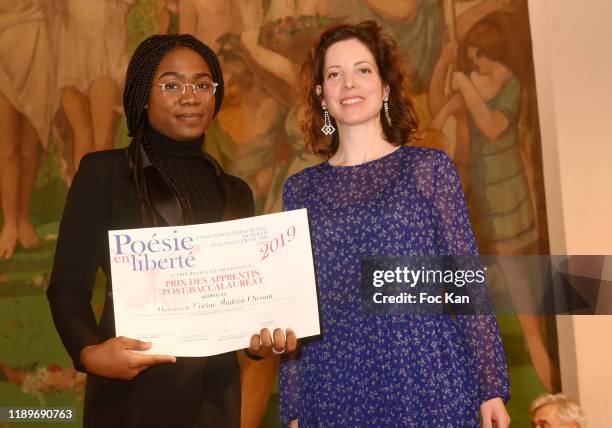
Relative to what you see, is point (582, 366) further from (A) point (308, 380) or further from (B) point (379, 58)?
(B) point (379, 58)

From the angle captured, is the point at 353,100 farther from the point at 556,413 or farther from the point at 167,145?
the point at 556,413

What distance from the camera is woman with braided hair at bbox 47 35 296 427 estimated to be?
1984mm

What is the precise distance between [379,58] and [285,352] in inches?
35.0

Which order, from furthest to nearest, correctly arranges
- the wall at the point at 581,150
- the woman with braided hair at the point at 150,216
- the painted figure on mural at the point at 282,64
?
the painted figure on mural at the point at 282,64 → the wall at the point at 581,150 → the woman with braided hair at the point at 150,216

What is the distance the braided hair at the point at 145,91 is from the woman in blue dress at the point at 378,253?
13.0 inches

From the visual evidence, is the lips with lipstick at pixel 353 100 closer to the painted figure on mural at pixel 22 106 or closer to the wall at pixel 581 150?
the wall at pixel 581 150

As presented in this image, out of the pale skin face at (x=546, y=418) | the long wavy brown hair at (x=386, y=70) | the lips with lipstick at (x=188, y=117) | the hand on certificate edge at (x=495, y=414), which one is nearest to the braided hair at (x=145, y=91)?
the lips with lipstick at (x=188, y=117)

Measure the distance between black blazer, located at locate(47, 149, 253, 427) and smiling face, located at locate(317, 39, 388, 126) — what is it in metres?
0.65

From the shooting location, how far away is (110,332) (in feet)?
6.67

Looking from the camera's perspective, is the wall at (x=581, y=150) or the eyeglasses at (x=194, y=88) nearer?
the eyeglasses at (x=194, y=88)

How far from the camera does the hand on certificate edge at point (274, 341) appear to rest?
77.0 inches

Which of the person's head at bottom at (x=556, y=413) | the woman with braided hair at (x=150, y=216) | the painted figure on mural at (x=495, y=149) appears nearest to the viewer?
the woman with braided hair at (x=150, y=216)
